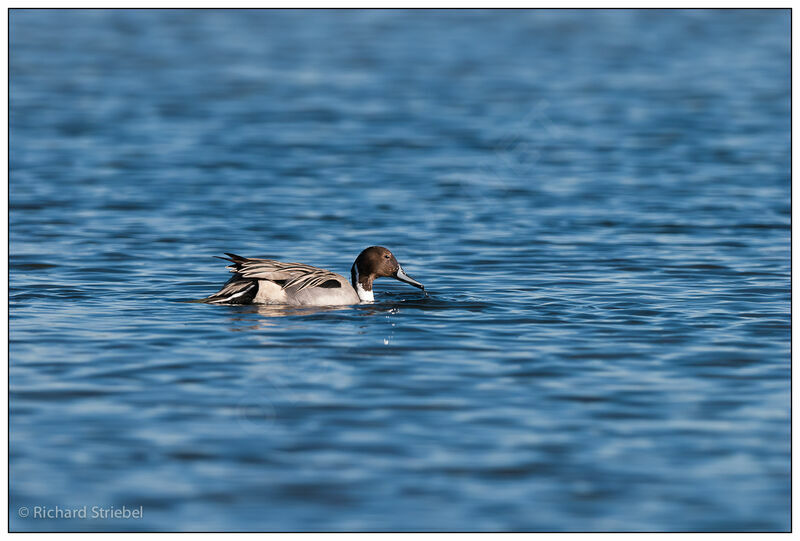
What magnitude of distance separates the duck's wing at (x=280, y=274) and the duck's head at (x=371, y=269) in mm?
571

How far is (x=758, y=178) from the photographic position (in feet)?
64.6

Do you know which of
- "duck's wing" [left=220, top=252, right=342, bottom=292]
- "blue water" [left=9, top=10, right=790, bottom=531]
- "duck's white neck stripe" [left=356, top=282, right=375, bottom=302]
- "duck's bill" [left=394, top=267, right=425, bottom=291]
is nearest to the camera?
"blue water" [left=9, top=10, right=790, bottom=531]

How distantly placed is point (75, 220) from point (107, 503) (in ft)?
33.6

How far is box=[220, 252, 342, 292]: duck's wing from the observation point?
12.0 m

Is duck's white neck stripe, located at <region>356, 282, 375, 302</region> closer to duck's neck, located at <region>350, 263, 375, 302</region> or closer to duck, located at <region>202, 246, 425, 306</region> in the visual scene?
duck's neck, located at <region>350, 263, 375, 302</region>

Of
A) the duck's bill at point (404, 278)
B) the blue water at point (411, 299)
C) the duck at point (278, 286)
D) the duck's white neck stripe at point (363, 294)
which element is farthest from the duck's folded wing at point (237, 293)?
the duck's bill at point (404, 278)

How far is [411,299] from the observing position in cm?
1275

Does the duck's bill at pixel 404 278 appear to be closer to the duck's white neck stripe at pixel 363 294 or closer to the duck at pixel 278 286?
the duck's white neck stripe at pixel 363 294

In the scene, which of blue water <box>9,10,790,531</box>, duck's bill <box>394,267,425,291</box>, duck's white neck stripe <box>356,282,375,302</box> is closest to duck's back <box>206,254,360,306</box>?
blue water <box>9,10,790,531</box>

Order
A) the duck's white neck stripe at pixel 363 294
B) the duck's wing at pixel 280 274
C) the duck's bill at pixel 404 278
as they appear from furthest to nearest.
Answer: the duck's bill at pixel 404 278 < the duck's white neck stripe at pixel 363 294 < the duck's wing at pixel 280 274

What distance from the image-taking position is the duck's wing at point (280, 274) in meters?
12.0

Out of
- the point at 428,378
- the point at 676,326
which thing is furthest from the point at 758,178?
the point at 428,378

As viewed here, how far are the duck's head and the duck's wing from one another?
0.57 m

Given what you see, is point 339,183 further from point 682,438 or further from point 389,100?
point 682,438
